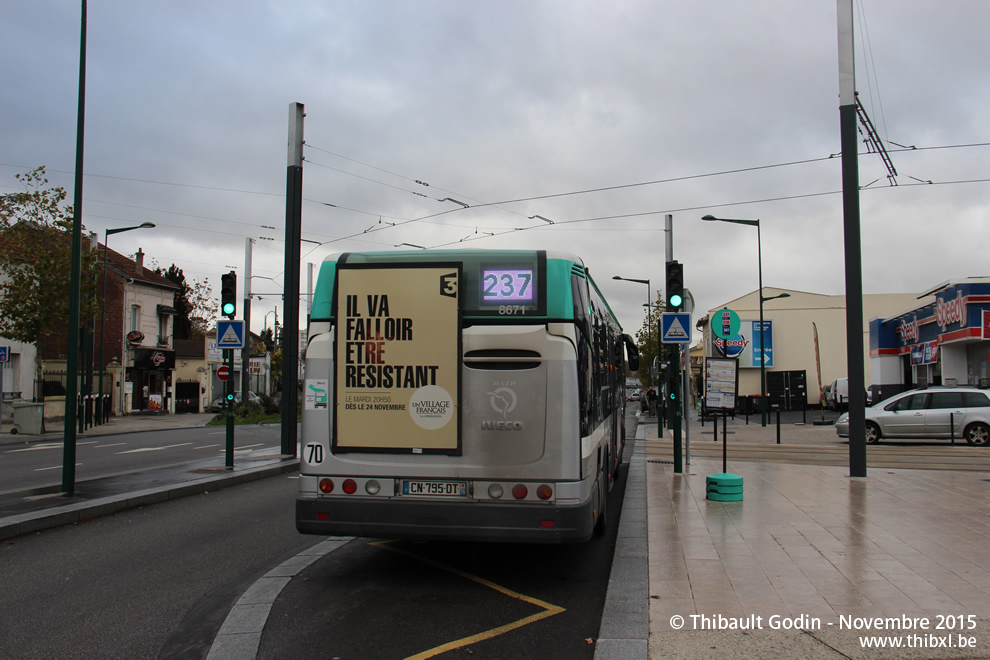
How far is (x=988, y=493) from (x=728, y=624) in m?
8.14

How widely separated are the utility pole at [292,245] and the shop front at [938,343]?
75.9 feet

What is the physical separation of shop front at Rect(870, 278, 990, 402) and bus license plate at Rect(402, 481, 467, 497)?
25.9 metres

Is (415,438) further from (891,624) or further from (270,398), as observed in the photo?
(270,398)

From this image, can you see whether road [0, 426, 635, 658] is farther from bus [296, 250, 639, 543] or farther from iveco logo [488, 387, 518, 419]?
iveco logo [488, 387, 518, 419]

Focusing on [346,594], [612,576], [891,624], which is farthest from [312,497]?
[891,624]

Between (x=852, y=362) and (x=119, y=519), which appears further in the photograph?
(x=852, y=362)

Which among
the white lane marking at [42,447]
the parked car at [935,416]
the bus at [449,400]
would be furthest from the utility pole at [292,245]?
the parked car at [935,416]

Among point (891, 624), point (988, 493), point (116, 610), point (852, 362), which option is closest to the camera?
point (891, 624)

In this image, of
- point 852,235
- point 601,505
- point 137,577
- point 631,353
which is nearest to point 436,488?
point 601,505

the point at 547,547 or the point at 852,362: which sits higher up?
the point at 852,362

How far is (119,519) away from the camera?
9.34m

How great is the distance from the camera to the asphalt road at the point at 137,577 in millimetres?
4844

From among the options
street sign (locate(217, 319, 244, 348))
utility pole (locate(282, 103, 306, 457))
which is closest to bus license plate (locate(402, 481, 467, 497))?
street sign (locate(217, 319, 244, 348))

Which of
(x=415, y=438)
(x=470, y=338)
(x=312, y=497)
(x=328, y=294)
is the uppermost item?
(x=328, y=294)
